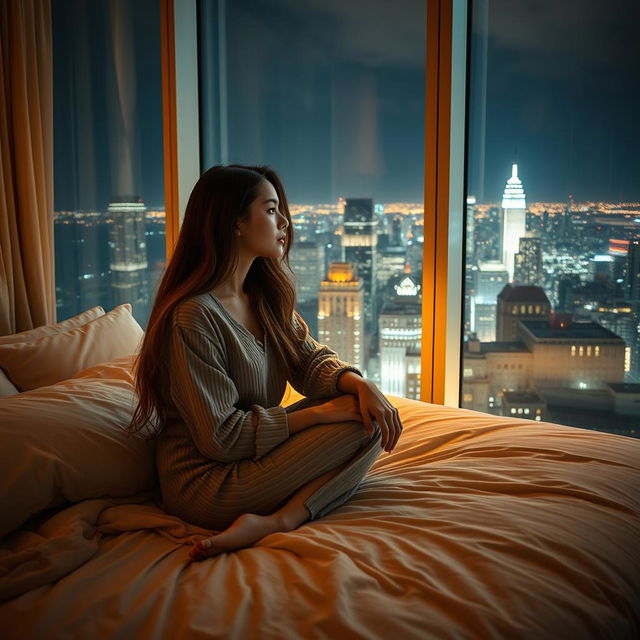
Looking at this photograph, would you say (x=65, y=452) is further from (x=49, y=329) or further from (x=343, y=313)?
(x=343, y=313)

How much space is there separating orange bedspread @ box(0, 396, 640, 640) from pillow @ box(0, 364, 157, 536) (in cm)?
5

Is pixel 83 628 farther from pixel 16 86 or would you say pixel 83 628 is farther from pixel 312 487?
pixel 16 86

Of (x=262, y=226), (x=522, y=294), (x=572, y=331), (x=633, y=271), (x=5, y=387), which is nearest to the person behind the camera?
(x=262, y=226)

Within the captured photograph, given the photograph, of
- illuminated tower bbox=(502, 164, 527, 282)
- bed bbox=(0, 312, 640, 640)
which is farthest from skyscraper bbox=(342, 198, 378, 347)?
bed bbox=(0, 312, 640, 640)

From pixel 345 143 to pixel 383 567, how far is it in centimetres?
215

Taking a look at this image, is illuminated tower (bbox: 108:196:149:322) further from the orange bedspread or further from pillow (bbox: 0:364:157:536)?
the orange bedspread

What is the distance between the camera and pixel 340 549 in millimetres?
1241

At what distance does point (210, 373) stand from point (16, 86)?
6.12 feet

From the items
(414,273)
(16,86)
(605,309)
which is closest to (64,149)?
(16,86)

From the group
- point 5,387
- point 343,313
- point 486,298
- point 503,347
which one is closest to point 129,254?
point 343,313

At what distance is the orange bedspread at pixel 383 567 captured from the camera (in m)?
1.04

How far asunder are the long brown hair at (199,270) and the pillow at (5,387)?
0.50m

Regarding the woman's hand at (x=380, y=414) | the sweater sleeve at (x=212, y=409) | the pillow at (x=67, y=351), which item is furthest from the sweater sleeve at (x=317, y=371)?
the pillow at (x=67, y=351)

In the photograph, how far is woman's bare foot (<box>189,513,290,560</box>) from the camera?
128 centimetres
